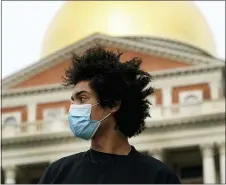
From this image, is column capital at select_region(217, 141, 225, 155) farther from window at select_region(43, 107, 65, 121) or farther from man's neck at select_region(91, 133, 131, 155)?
man's neck at select_region(91, 133, 131, 155)

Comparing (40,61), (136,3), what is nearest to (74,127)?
(40,61)

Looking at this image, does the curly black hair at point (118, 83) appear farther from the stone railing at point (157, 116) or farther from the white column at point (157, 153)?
the white column at point (157, 153)

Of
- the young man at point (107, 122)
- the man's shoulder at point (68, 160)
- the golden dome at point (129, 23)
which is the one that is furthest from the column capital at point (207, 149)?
the man's shoulder at point (68, 160)

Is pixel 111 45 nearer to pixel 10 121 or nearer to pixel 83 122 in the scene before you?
pixel 10 121

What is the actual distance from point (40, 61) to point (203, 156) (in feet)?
33.3

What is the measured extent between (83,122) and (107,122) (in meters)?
0.13

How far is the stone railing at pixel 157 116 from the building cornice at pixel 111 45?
2.99 m

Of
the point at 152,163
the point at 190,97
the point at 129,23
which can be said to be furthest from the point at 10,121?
the point at 152,163

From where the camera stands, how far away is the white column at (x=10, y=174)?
39062mm

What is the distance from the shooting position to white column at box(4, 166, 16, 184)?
39.1 m

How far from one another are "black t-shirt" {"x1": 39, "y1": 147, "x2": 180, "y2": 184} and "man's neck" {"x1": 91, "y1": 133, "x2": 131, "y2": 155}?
32 millimetres

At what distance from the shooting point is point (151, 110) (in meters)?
38.0

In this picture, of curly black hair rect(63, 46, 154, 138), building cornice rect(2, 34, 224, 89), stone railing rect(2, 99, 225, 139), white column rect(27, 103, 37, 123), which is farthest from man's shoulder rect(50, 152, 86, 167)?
white column rect(27, 103, 37, 123)

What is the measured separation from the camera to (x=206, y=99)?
38.9 m
